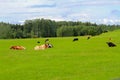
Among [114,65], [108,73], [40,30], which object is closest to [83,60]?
[114,65]

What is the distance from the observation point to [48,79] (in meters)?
19.2

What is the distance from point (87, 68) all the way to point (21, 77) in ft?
15.9

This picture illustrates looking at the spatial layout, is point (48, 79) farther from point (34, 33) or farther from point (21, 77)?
point (34, 33)

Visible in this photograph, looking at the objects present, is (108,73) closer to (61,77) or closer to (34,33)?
(61,77)

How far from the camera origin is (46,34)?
18225 cm

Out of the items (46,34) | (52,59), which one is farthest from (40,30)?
(52,59)

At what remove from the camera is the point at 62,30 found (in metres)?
176

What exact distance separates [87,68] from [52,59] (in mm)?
5443

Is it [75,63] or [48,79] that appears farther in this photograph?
[75,63]

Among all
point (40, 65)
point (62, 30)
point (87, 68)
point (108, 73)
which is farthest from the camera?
point (62, 30)

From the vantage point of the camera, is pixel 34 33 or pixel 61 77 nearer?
pixel 61 77

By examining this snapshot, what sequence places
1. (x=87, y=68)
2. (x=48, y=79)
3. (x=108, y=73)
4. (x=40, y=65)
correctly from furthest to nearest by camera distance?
(x=40, y=65) → (x=87, y=68) → (x=108, y=73) → (x=48, y=79)

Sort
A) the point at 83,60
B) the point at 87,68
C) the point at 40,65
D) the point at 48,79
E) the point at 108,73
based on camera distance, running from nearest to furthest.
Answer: the point at 48,79 < the point at 108,73 < the point at 87,68 < the point at 40,65 < the point at 83,60

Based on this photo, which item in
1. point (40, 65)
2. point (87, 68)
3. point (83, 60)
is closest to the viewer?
point (87, 68)
